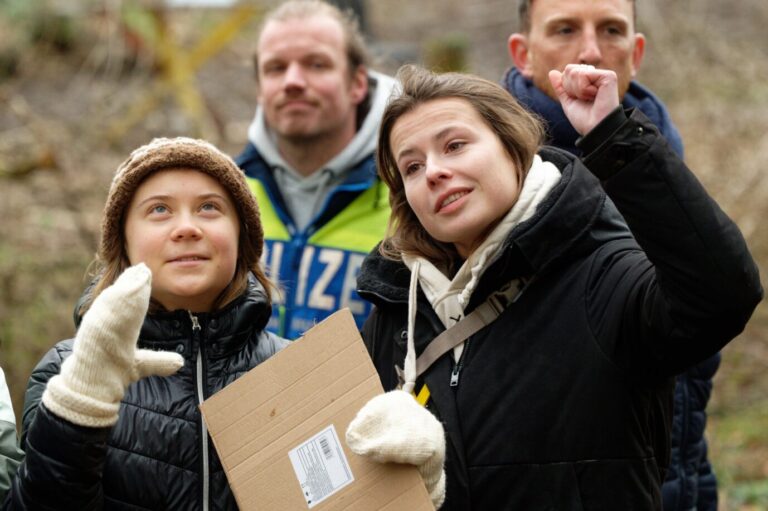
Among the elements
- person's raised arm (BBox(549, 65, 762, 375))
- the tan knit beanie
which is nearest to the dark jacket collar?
the tan knit beanie

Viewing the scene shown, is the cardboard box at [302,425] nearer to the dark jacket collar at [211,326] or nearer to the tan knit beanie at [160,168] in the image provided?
the dark jacket collar at [211,326]

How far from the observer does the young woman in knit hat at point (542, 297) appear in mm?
2154

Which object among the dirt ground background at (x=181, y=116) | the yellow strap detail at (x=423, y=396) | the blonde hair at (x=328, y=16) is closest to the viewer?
the yellow strap detail at (x=423, y=396)

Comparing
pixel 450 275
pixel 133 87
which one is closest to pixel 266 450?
pixel 450 275

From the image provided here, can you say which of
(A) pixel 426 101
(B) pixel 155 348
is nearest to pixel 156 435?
(B) pixel 155 348

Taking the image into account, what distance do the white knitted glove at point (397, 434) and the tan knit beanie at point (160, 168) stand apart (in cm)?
89

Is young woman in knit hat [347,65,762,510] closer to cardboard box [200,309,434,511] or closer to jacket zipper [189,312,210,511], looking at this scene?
cardboard box [200,309,434,511]

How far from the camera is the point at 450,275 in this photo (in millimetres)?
2805

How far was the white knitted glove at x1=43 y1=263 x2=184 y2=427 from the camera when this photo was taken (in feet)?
7.24

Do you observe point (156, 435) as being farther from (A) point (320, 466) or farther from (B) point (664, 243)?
(B) point (664, 243)

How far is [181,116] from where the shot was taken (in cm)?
1035

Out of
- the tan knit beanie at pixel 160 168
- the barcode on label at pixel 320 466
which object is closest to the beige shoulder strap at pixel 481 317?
the barcode on label at pixel 320 466

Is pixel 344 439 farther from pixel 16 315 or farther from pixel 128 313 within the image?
pixel 16 315

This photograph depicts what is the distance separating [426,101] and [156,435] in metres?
1.23
